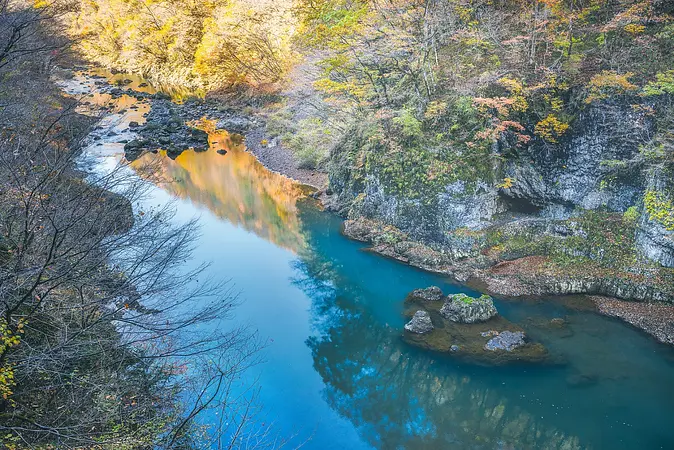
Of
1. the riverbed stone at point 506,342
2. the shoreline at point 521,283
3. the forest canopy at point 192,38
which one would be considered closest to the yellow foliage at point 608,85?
the shoreline at point 521,283

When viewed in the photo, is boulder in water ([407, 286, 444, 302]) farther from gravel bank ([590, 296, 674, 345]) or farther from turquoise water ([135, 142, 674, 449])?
gravel bank ([590, 296, 674, 345])

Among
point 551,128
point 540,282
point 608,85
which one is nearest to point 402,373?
point 540,282

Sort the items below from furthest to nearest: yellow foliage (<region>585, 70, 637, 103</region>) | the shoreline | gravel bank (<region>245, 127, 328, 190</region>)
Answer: gravel bank (<region>245, 127, 328, 190</region>) < yellow foliage (<region>585, 70, 637, 103</region>) < the shoreline

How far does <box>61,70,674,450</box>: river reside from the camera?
1086 cm

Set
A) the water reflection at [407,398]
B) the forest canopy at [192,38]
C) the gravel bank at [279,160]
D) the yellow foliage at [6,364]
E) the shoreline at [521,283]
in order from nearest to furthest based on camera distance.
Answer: the yellow foliage at [6,364] < the water reflection at [407,398] < the shoreline at [521,283] < the gravel bank at [279,160] < the forest canopy at [192,38]

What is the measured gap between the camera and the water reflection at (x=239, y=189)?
2138cm

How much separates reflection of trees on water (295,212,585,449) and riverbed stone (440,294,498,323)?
168 cm

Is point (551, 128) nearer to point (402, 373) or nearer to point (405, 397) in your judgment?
point (402, 373)

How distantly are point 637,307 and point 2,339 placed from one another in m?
16.3

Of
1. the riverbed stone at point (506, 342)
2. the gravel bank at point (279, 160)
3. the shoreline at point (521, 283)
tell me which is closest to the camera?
the riverbed stone at point (506, 342)

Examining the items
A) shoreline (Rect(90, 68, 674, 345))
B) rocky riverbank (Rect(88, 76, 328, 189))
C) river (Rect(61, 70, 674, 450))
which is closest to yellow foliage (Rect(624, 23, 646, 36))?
shoreline (Rect(90, 68, 674, 345))

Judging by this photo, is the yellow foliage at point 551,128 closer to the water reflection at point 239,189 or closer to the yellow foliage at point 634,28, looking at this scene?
the yellow foliage at point 634,28

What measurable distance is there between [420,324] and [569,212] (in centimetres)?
725

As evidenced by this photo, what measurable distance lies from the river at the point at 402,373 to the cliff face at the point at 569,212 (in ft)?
4.81
